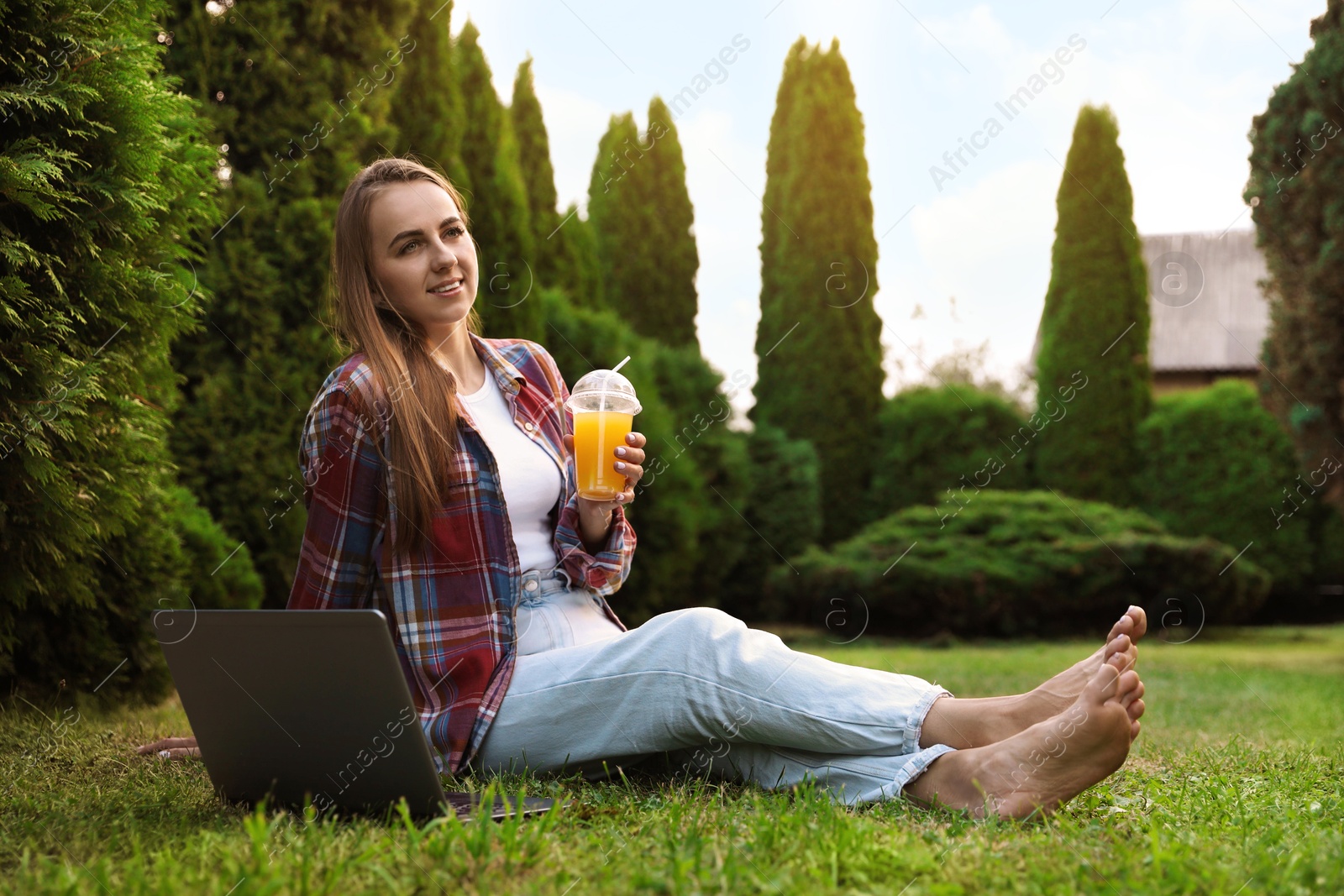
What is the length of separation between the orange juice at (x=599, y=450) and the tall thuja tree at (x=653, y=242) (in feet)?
31.6

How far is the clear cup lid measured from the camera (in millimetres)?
2262

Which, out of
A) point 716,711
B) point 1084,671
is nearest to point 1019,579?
point 1084,671

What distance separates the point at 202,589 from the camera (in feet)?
12.6

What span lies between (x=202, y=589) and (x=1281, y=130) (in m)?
6.22

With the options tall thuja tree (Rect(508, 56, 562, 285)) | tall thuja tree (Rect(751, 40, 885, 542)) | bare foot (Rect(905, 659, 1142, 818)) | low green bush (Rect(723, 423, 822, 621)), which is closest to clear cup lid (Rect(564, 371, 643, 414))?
bare foot (Rect(905, 659, 1142, 818))

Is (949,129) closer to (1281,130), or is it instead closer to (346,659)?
Answer: (1281,130)

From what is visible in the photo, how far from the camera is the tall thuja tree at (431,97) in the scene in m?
5.96

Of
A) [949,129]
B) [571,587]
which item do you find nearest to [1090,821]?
[571,587]

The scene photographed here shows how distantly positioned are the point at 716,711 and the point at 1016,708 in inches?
23.8

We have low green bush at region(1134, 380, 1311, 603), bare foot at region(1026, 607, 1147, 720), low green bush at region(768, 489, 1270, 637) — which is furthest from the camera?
low green bush at region(1134, 380, 1311, 603)

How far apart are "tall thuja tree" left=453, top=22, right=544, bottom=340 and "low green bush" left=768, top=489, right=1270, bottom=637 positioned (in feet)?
12.4

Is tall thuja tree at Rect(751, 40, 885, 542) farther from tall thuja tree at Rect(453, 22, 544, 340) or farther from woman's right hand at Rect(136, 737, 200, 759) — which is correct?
woman's right hand at Rect(136, 737, 200, 759)

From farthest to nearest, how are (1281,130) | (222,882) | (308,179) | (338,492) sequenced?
1. (1281,130)
2. (308,179)
3. (338,492)
4. (222,882)

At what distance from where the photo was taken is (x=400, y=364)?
2.34 metres
